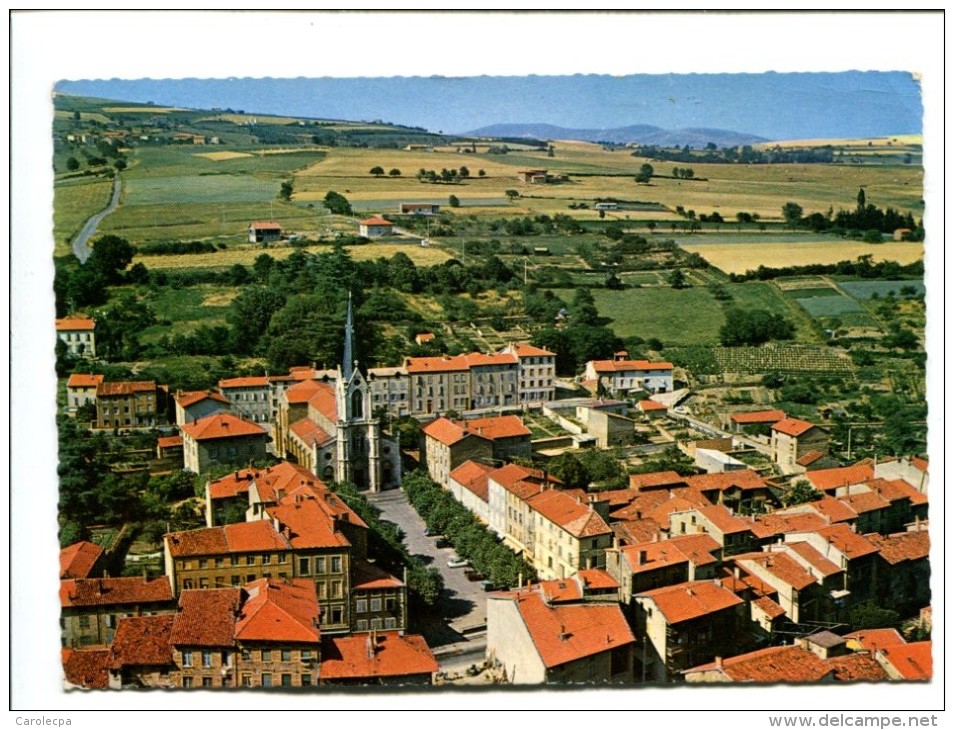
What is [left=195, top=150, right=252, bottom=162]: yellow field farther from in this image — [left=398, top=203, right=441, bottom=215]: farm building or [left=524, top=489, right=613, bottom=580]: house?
[left=524, top=489, right=613, bottom=580]: house

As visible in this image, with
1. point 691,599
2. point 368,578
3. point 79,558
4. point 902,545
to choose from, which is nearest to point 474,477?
point 368,578

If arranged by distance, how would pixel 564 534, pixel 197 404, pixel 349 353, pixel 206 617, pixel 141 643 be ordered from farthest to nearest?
pixel 349 353 → pixel 197 404 → pixel 564 534 → pixel 206 617 → pixel 141 643

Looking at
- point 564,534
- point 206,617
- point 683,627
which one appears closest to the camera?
point 206,617

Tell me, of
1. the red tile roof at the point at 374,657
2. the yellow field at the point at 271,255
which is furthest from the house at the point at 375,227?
the red tile roof at the point at 374,657

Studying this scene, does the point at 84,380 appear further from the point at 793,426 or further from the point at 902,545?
the point at 902,545

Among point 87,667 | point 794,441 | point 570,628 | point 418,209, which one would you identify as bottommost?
point 87,667

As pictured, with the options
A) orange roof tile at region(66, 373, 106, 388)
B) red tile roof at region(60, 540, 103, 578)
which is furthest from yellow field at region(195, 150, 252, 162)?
red tile roof at region(60, 540, 103, 578)

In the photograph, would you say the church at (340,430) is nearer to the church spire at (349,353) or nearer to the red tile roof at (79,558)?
the church spire at (349,353)

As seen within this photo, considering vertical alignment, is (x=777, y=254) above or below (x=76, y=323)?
above
